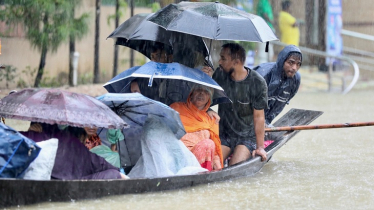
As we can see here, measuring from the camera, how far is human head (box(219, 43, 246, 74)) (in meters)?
7.50

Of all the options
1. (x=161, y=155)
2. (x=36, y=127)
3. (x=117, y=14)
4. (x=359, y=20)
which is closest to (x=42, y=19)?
(x=117, y=14)

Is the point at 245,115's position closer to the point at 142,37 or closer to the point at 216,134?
the point at 216,134

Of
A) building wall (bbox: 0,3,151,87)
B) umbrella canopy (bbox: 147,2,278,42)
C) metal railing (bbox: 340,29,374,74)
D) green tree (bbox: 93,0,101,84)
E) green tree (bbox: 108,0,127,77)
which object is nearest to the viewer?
umbrella canopy (bbox: 147,2,278,42)

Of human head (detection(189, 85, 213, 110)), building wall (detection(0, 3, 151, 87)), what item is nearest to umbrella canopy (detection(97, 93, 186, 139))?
human head (detection(189, 85, 213, 110))

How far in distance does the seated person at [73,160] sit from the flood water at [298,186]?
226 millimetres

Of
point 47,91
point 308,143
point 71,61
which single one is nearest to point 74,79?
point 71,61

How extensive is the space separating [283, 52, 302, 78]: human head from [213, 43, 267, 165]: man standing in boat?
0.89 metres

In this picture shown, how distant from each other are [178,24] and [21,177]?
2.29 meters

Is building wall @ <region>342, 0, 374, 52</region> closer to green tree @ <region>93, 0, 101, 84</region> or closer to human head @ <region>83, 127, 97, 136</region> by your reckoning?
green tree @ <region>93, 0, 101, 84</region>

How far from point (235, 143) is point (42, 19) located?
762cm

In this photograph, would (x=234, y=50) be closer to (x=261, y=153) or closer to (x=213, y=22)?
(x=213, y=22)

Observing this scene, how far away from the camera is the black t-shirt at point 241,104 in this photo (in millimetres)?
7500

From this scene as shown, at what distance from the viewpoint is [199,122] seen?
7277 mm

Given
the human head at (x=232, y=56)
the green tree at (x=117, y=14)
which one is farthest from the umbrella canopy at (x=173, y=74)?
the green tree at (x=117, y=14)
